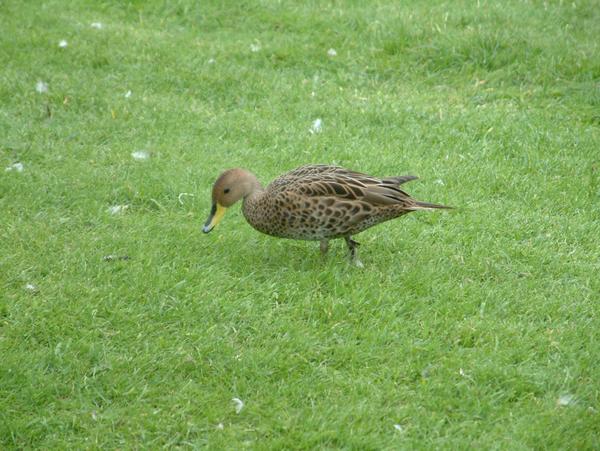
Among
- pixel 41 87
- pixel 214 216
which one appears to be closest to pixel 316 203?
pixel 214 216

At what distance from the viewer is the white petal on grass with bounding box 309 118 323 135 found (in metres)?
7.89

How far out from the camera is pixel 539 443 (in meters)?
4.25

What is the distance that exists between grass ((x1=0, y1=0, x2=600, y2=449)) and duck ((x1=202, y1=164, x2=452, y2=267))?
256 mm

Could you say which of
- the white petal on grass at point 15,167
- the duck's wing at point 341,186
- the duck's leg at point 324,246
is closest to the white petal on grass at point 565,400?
the duck's wing at point 341,186

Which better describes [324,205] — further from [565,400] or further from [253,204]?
[565,400]

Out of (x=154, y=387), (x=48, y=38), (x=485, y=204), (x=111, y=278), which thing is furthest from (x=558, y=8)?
(x=154, y=387)

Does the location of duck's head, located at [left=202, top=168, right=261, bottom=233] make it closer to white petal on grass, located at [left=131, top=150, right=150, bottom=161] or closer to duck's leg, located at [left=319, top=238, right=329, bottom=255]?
duck's leg, located at [left=319, top=238, right=329, bottom=255]

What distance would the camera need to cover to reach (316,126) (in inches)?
313

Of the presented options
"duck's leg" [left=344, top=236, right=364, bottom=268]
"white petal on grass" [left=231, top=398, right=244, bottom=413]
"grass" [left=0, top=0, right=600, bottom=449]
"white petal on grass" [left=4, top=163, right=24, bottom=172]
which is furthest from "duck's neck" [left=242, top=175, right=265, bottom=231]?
"white petal on grass" [left=4, top=163, right=24, bottom=172]

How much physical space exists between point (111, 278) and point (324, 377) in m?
1.53

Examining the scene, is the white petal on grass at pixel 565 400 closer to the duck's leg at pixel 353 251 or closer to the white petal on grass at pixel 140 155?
the duck's leg at pixel 353 251

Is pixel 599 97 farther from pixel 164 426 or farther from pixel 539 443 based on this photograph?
pixel 164 426

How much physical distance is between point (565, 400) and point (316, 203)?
188cm

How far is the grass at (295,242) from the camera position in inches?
176
